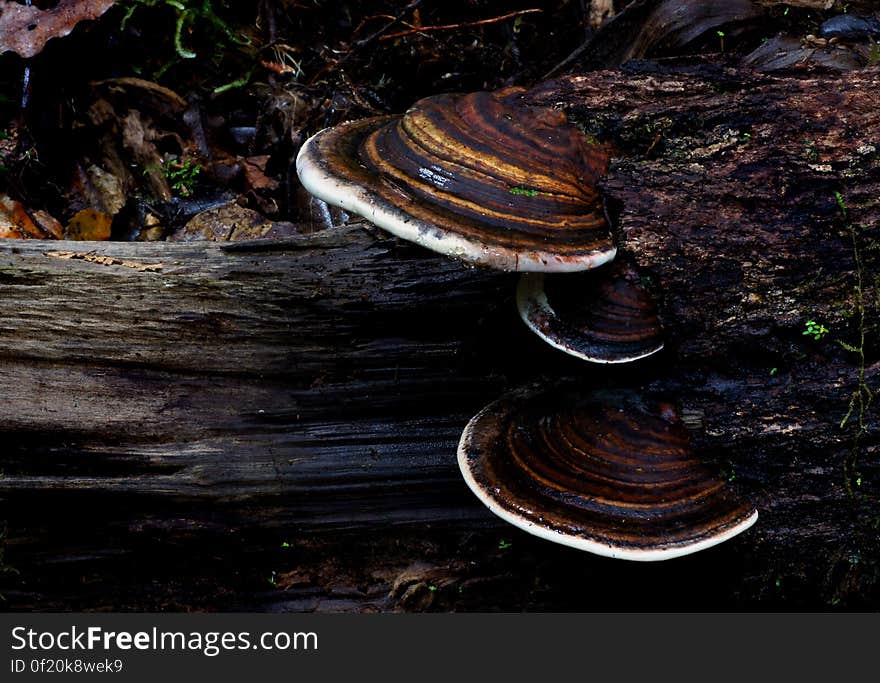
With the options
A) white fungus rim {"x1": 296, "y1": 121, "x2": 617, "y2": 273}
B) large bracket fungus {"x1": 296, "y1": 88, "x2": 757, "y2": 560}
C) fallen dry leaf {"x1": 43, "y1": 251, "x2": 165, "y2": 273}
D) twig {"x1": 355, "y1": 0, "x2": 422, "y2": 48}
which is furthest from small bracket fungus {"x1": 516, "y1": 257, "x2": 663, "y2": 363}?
twig {"x1": 355, "y1": 0, "x2": 422, "y2": 48}

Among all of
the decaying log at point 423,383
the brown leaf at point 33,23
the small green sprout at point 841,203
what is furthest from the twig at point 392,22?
the small green sprout at point 841,203

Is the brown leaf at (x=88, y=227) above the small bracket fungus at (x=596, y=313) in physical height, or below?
below

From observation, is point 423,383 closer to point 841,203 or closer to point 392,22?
point 841,203

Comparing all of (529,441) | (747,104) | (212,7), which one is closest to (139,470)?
(529,441)

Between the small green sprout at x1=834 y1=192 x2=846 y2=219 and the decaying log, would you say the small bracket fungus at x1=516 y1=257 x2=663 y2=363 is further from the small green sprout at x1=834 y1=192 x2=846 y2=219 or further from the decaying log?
the small green sprout at x1=834 y1=192 x2=846 y2=219

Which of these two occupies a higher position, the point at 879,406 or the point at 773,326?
the point at 773,326

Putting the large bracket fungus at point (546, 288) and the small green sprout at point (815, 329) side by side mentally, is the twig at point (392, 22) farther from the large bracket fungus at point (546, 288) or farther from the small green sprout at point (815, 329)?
the small green sprout at point (815, 329)

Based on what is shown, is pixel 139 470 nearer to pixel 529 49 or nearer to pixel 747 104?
pixel 747 104
